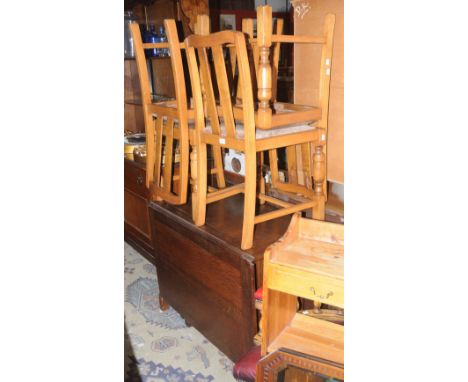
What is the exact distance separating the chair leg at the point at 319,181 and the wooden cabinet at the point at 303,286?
1.38ft

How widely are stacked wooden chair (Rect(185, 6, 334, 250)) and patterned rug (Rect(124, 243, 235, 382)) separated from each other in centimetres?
55

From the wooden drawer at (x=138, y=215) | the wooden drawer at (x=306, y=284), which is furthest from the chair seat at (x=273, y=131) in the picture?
the wooden drawer at (x=138, y=215)

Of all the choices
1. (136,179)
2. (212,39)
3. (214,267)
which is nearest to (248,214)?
(214,267)

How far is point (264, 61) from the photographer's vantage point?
3.94ft

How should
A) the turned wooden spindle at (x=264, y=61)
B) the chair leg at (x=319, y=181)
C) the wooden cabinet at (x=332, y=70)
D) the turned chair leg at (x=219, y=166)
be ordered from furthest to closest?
the turned chair leg at (x=219, y=166) → the chair leg at (x=319, y=181) → the wooden cabinet at (x=332, y=70) → the turned wooden spindle at (x=264, y=61)

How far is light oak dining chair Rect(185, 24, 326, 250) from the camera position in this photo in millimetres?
1253

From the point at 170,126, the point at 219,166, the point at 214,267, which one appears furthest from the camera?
the point at 219,166

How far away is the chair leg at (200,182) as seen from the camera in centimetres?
152

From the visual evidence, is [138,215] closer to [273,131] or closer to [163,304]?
[163,304]

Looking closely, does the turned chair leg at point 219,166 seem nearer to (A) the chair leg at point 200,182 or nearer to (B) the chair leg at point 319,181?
(A) the chair leg at point 200,182

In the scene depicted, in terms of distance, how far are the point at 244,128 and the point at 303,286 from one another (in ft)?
1.76

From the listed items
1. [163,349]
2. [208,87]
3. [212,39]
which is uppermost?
[212,39]

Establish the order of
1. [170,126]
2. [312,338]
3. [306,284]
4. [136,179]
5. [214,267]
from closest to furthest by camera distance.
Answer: [306,284] < [312,338] < [214,267] < [170,126] < [136,179]
